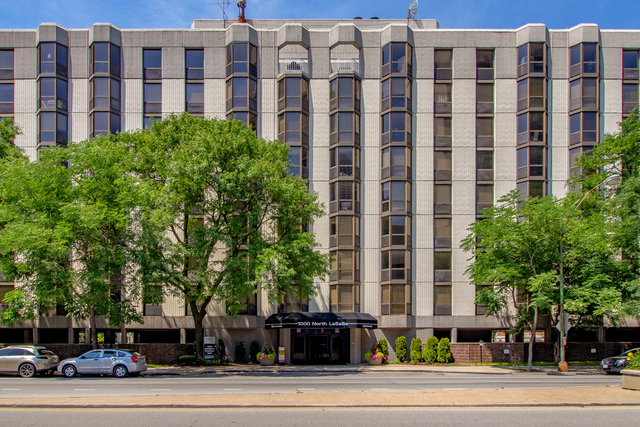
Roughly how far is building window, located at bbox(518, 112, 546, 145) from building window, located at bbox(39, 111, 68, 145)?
35.8m

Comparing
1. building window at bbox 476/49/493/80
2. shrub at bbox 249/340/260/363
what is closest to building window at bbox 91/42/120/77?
shrub at bbox 249/340/260/363

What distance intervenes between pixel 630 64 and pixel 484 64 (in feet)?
37.8

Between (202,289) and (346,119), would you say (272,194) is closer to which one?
(202,289)

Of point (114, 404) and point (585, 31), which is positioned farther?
point (585, 31)

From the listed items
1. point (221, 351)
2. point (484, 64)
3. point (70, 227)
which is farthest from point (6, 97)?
point (484, 64)

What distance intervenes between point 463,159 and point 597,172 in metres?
9.66

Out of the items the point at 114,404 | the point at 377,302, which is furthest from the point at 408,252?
the point at 114,404

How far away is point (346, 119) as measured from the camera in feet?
129

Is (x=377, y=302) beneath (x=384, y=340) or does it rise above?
above

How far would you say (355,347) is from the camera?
3703 cm

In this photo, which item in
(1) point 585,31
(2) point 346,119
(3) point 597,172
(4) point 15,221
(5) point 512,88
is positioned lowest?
(4) point 15,221

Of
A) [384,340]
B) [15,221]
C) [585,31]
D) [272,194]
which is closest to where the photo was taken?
[15,221]

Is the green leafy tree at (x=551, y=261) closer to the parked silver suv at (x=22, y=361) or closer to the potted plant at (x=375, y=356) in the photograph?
the potted plant at (x=375, y=356)

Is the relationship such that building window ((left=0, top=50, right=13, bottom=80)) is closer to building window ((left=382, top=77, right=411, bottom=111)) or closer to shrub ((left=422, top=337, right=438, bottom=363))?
building window ((left=382, top=77, right=411, bottom=111))
